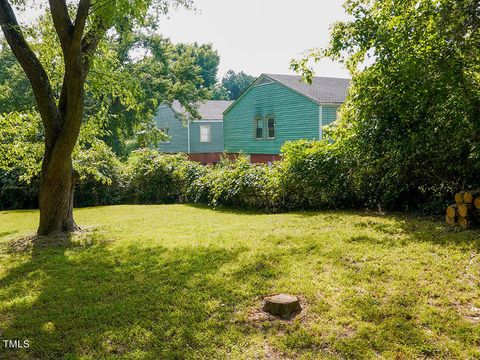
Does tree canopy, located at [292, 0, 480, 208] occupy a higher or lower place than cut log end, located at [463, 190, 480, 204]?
higher

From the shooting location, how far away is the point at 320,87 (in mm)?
20875

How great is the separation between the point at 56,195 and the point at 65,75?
2047 millimetres

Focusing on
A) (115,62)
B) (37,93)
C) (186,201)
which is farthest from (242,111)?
(37,93)

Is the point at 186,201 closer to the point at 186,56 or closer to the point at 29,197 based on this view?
the point at 29,197

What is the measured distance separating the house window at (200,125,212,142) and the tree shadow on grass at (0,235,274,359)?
940 inches

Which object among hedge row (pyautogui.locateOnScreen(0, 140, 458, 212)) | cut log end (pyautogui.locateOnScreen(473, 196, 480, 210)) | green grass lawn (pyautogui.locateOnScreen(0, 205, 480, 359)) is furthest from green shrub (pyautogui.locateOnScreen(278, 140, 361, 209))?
cut log end (pyautogui.locateOnScreen(473, 196, 480, 210))

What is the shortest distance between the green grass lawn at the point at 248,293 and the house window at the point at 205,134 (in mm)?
22816

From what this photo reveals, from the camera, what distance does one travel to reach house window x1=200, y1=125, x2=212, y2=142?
29.6 metres

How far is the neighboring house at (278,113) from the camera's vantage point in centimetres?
1922

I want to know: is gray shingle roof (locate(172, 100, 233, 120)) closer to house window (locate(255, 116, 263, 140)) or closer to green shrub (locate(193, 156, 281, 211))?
house window (locate(255, 116, 263, 140))

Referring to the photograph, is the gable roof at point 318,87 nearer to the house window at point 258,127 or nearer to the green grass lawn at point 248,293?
the house window at point 258,127

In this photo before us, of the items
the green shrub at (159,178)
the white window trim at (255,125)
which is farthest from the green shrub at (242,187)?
the white window trim at (255,125)

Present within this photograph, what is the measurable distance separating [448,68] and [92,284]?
6181 millimetres

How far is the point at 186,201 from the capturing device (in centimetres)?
1327
